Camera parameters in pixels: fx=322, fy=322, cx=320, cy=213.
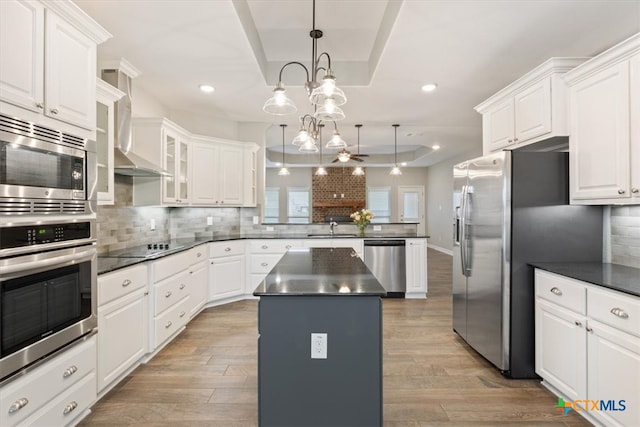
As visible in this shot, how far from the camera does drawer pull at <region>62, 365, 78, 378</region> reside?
68.4 inches

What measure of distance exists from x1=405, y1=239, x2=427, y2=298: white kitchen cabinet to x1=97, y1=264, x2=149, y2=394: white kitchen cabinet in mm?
3380

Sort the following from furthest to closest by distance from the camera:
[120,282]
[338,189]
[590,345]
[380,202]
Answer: [380,202] < [338,189] < [120,282] < [590,345]

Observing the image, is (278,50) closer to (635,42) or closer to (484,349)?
(635,42)

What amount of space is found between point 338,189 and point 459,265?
782cm

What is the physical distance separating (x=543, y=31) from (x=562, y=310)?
2088 millimetres

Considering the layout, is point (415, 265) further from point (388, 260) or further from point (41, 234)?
point (41, 234)

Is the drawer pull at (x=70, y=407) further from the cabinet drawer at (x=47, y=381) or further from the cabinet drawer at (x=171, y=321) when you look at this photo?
the cabinet drawer at (x=171, y=321)

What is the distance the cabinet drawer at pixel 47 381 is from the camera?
1.43m

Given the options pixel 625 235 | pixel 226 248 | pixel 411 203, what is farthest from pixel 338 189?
pixel 625 235

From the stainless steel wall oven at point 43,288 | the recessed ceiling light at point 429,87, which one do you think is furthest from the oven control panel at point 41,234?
the recessed ceiling light at point 429,87

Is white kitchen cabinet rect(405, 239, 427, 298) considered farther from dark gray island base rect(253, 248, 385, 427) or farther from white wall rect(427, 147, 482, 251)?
white wall rect(427, 147, 482, 251)

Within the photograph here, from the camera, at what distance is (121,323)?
232 centimetres

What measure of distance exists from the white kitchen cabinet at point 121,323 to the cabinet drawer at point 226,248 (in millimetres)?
1537

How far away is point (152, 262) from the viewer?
2.73 meters
